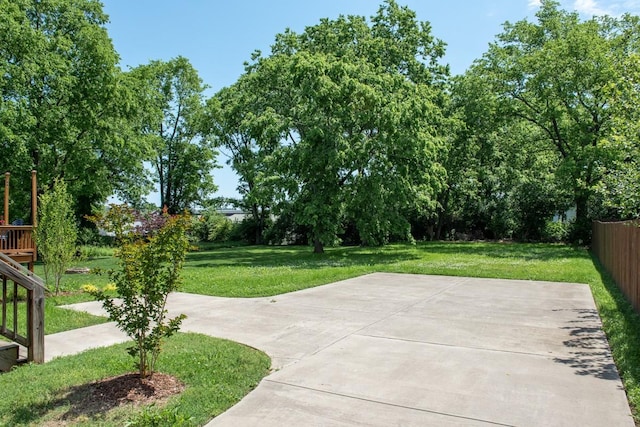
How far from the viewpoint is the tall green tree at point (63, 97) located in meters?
20.8

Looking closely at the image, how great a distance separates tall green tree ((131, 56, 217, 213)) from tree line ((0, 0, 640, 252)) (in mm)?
3681

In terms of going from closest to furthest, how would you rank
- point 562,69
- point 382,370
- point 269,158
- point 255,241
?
1. point 382,370
2. point 269,158
3. point 562,69
4. point 255,241

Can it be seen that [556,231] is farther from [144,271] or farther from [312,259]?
[144,271]

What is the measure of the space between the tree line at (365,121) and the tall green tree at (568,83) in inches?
3.4

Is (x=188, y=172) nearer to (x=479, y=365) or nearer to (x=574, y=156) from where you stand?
(x=574, y=156)

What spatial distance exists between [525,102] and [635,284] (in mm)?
18380

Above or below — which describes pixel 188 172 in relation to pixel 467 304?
above

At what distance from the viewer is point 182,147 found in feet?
120

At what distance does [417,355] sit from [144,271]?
3.16 meters

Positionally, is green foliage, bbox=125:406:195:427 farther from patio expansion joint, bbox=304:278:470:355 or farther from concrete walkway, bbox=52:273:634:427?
patio expansion joint, bbox=304:278:470:355

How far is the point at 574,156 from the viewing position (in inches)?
858

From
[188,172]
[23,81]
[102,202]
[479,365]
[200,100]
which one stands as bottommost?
[479,365]

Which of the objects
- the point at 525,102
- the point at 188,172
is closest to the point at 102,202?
the point at 188,172

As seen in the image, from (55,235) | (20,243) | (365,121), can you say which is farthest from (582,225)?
(20,243)
